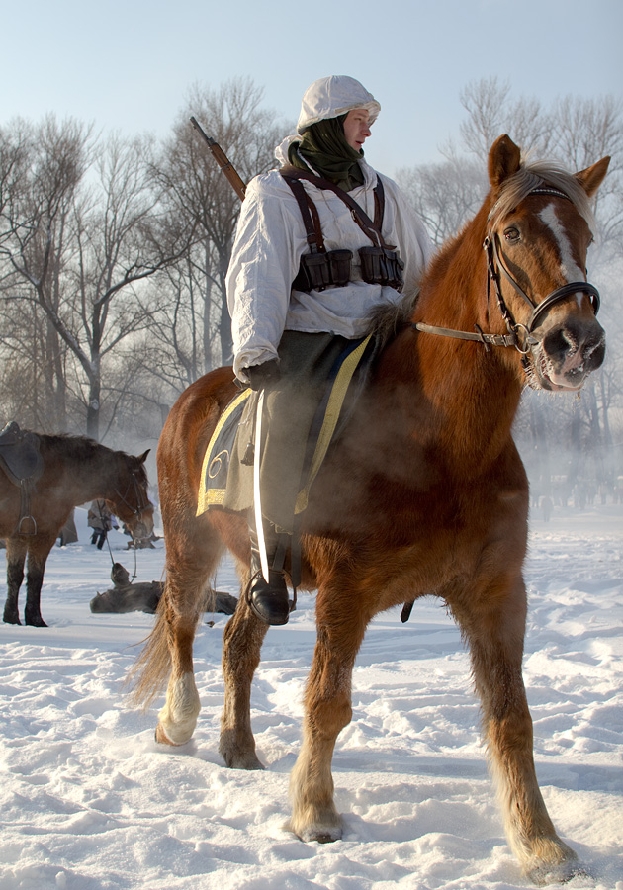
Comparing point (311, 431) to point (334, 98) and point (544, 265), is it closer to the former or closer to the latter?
point (544, 265)

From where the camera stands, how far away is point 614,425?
52.4 metres

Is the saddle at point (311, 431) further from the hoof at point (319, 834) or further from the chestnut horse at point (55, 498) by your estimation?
the chestnut horse at point (55, 498)

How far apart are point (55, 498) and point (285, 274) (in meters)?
7.27

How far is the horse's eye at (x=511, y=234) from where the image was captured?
7.82ft

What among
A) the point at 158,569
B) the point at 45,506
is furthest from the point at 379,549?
the point at 158,569

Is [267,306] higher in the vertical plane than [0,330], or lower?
lower

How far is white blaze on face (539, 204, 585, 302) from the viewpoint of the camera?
2.24 m

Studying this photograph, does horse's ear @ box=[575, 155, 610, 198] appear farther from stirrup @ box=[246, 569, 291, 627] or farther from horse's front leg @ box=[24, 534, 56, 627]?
horse's front leg @ box=[24, 534, 56, 627]

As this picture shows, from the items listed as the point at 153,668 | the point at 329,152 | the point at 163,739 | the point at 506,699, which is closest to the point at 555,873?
the point at 506,699

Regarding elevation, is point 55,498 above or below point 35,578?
above

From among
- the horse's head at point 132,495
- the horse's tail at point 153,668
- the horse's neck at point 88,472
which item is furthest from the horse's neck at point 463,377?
the horse's head at point 132,495

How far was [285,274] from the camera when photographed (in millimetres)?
3168

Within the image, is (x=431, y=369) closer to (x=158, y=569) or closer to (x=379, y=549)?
(x=379, y=549)

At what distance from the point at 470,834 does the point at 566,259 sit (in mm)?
2066
